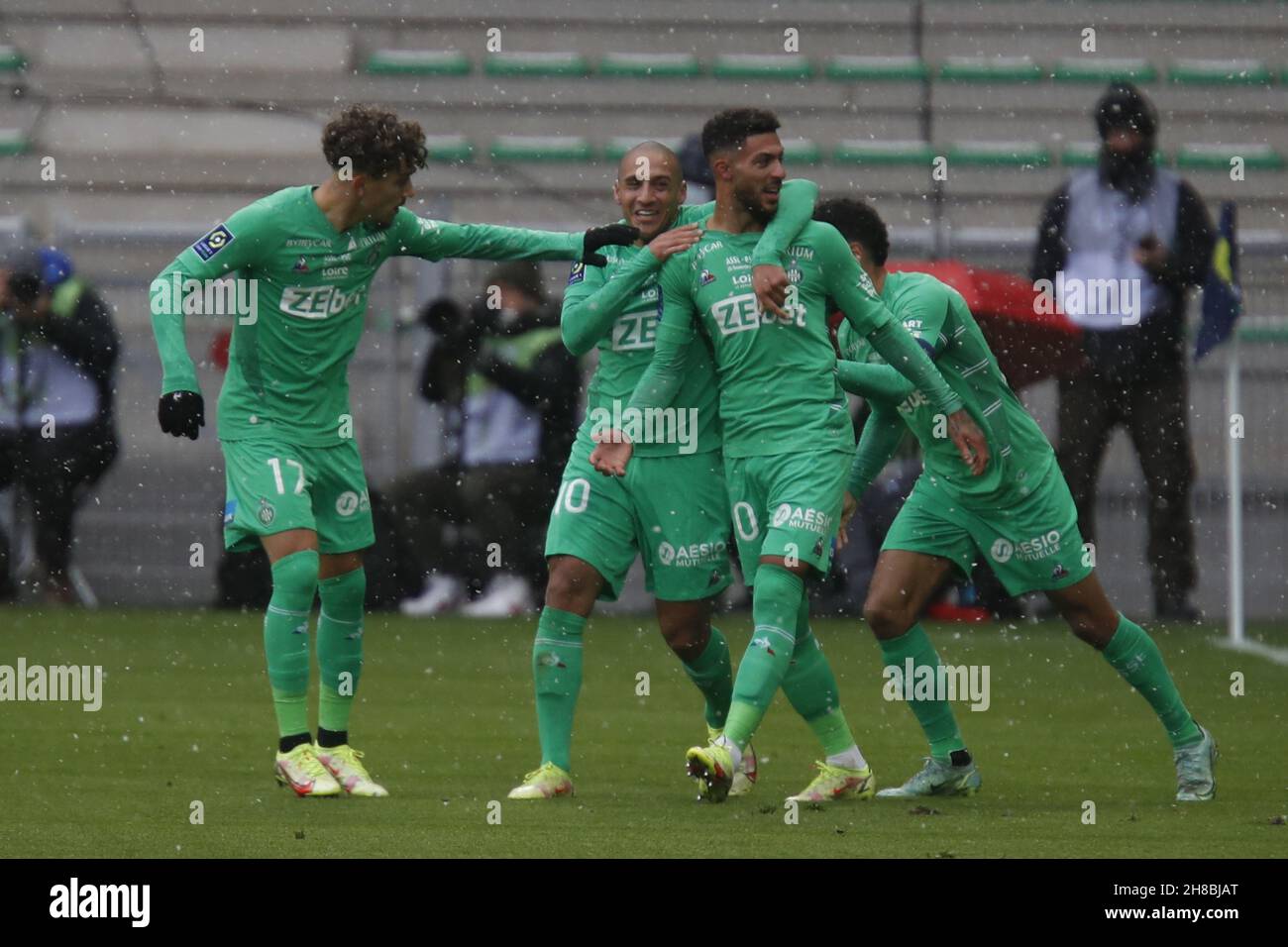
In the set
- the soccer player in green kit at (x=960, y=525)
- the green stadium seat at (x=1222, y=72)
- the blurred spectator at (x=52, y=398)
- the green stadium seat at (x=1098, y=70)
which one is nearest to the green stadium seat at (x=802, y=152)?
the green stadium seat at (x=1098, y=70)

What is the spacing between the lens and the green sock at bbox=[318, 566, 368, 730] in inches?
296

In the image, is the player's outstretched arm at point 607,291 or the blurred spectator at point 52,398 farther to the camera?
the blurred spectator at point 52,398

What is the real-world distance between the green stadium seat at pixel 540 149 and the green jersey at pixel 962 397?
9.06 m

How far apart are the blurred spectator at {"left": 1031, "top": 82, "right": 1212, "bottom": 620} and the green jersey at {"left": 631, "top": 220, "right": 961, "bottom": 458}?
6287mm

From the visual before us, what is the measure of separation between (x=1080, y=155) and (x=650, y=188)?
30.8 ft

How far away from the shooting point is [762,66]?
674 inches

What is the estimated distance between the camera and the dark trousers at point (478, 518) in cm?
1349

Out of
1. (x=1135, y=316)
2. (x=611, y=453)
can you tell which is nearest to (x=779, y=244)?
(x=611, y=453)

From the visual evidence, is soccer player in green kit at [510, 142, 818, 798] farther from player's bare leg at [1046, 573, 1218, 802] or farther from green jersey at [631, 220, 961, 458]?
player's bare leg at [1046, 573, 1218, 802]

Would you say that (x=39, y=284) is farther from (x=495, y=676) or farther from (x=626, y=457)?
(x=626, y=457)

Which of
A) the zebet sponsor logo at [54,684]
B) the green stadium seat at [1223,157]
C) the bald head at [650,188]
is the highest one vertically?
the green stadium seat at [1223,157]

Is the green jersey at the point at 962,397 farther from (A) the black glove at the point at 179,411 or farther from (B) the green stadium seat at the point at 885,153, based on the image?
(B) the green stadium seat at the point at 885,153

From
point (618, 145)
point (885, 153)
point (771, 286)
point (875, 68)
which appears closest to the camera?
point (771, 286)

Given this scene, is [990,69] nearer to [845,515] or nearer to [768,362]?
[845,515]
